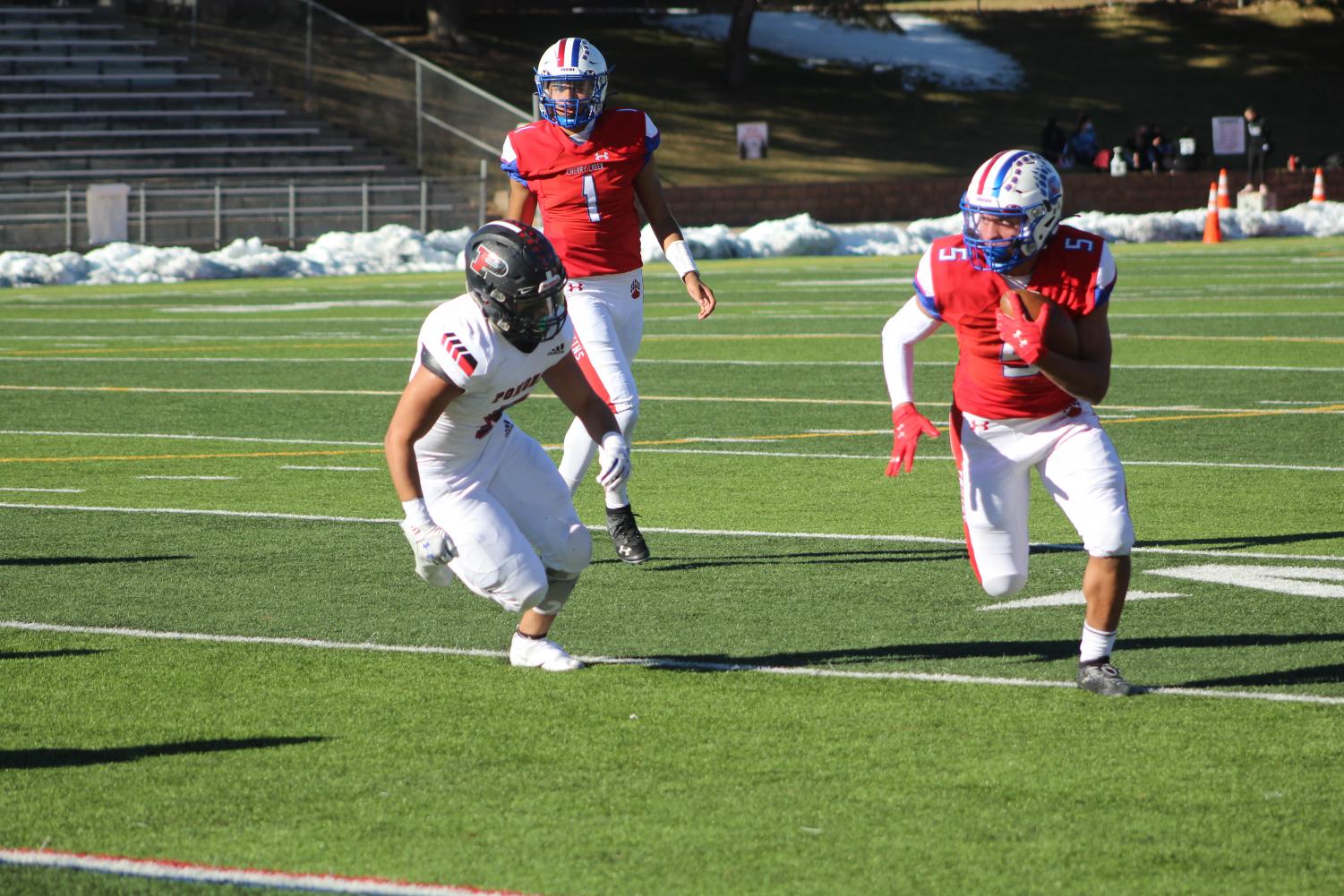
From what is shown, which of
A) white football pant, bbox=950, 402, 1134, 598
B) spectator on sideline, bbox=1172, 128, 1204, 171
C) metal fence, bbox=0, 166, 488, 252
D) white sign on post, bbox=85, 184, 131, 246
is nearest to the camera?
white football pant, bbox=950, 402, 1134, 598

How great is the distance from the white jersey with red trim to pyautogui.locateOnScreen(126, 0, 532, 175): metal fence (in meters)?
30.8

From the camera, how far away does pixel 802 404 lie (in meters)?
14.2

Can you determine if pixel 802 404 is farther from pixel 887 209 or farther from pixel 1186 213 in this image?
pixel 887 209

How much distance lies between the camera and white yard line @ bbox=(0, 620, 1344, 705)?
6.07 meters

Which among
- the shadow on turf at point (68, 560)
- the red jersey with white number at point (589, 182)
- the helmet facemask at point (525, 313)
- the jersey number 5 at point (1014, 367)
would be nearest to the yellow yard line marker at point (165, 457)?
the shadow on turf at point (68, 560)

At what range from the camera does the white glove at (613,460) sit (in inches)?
251

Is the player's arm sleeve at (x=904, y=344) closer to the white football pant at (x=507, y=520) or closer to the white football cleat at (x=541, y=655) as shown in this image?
the white football pant at (x=507, y=520)

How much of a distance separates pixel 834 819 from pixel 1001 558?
1812mm

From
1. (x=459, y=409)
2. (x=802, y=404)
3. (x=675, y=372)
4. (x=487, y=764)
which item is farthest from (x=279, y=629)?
(x=675, y=372)

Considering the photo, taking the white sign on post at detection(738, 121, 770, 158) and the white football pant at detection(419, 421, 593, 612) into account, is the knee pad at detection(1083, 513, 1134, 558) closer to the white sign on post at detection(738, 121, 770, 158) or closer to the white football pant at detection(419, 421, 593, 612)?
Answer: the white football pant at detection(419, 421, 593, 612)

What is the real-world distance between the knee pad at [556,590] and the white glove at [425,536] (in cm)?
63

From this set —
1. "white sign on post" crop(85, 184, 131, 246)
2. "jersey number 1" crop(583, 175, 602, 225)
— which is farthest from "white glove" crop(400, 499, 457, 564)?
"white sign on post" crop(85, 184, 131, 246)

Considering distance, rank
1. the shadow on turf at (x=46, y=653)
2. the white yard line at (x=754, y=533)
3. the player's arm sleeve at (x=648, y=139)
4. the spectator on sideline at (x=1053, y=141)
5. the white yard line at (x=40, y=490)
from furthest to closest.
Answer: the spectator on sideline at (x=1053, y=141)
the white yard line at (x=40, y=490)
the player's arm sleeve at (x=648, y=139)
the white yard line at (x=754, y=533)
the shadow on turf at (x=46, y=653)

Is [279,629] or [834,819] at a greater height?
[834,819]
